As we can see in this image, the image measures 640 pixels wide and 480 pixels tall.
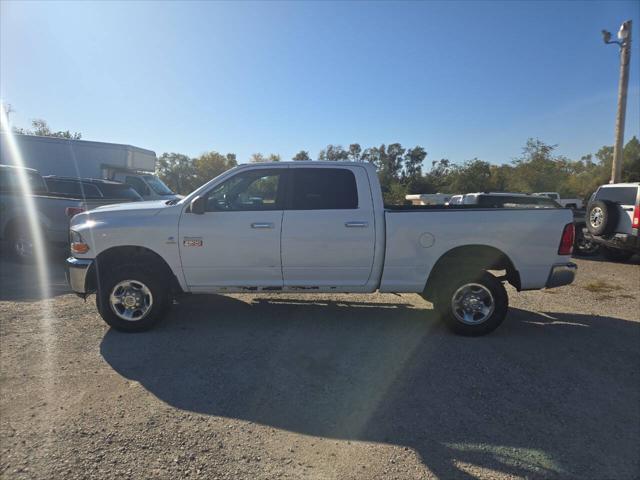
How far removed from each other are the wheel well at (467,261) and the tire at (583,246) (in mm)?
7972

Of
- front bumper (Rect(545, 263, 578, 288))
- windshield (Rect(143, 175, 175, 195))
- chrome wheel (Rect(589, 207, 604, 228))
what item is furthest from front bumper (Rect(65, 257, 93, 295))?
chrome wheel (Rect(589, 207, 604, 228))

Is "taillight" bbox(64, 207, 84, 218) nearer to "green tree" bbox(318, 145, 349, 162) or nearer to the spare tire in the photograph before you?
the spare tire

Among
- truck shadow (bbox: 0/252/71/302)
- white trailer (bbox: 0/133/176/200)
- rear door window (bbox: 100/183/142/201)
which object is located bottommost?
truck shadow (bbox: 0/252/71/302)

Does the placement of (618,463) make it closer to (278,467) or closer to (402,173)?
(278,467)

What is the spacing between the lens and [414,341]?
4.47 meters

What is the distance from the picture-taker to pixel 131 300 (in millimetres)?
4539

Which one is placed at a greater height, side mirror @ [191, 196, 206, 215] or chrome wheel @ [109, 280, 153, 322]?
side mirror @ [191, 196, 206, 215]

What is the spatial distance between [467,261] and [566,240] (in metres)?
1.13

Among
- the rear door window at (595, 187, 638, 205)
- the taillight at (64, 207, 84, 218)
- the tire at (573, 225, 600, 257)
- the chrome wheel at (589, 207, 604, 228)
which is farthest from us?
the tire at (573, 225, 600, 257)

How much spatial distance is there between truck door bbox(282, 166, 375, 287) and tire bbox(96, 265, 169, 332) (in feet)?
4.88

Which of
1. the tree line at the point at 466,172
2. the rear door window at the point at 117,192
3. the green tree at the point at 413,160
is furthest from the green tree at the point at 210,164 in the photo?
the rear door window at the point at 117,192

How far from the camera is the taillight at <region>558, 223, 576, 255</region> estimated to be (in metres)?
4.43

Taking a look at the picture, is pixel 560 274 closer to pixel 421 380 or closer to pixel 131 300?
pixel 421 380

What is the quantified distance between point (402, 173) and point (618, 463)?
2888 inches
